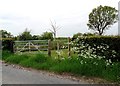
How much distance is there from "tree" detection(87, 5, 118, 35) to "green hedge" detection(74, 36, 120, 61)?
4888 cm

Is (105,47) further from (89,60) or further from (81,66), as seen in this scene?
(81,66)

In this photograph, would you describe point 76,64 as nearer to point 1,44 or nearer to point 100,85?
point 100,85

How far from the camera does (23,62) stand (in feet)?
62.3

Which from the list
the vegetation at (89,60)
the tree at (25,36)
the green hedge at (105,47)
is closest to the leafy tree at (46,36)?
the tree at (25,36)

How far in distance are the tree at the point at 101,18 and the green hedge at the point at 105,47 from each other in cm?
4888

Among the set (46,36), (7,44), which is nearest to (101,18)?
(46,36)

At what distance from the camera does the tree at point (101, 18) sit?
66125 millimetres

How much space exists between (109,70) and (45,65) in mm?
4347

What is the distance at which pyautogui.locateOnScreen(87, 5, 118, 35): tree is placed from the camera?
217 ft

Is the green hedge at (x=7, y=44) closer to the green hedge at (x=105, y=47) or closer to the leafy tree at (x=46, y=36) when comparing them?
the green hedge at (x=105, y=47)

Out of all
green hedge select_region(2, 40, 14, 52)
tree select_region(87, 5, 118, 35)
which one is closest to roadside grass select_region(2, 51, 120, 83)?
green hedge select_region(2, 40, 14, 52)

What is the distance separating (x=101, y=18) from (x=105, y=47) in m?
50.5

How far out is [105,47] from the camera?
1645 centimetres

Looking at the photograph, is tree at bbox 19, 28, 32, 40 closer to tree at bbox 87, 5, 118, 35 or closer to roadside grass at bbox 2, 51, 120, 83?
tree at bbox 87, 5, 118, 35
